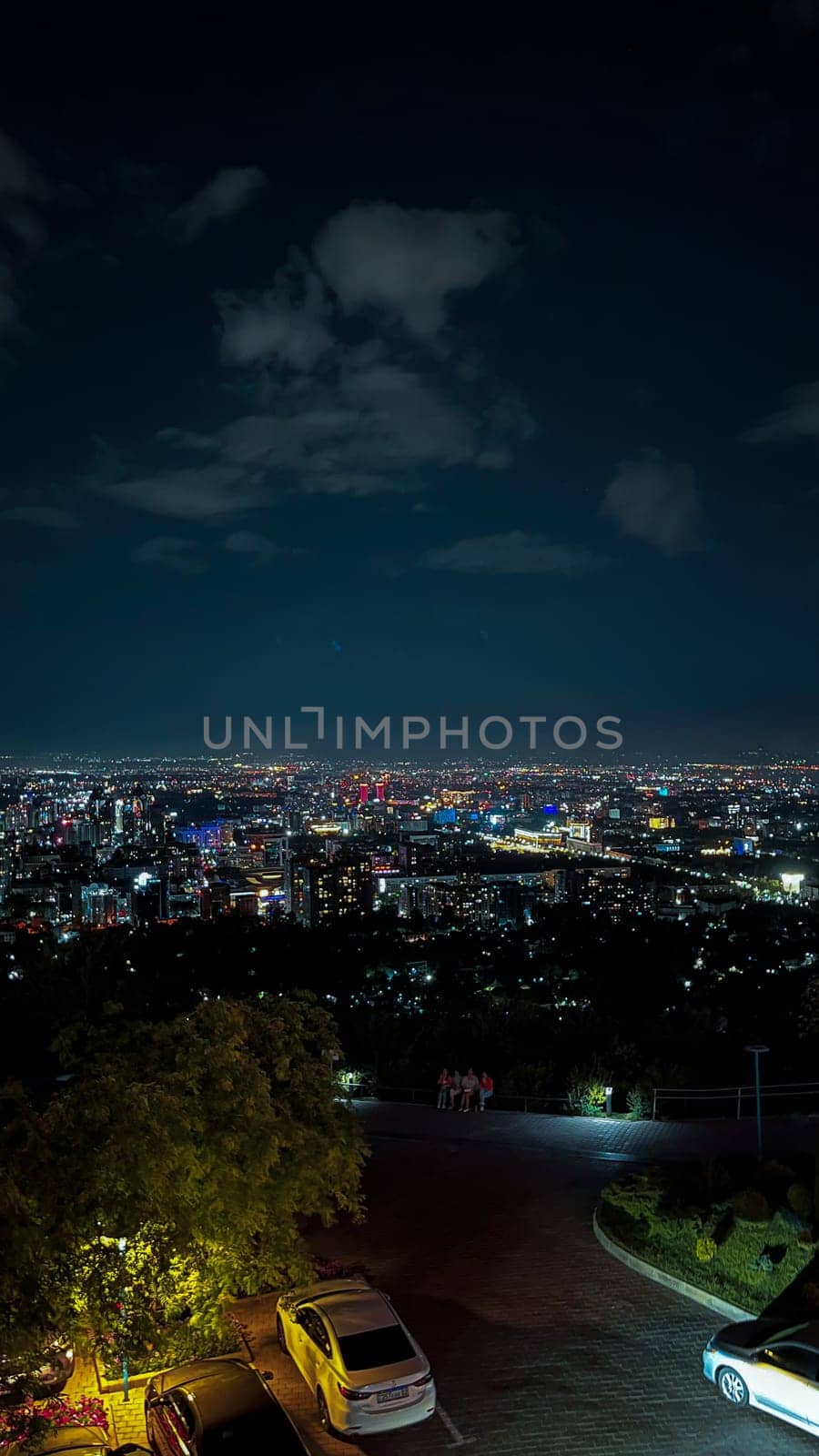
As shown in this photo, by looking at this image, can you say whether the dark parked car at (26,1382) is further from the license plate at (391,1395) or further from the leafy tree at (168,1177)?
the license plate at (391,1395)

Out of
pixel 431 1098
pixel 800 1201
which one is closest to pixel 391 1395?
pixel 800 1201

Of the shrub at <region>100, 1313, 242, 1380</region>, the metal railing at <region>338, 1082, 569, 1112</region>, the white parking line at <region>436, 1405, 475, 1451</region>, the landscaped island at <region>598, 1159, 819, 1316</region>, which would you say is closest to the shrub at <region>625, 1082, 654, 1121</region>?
the metal railing at <region>338, 1082, 569, 1112</region>

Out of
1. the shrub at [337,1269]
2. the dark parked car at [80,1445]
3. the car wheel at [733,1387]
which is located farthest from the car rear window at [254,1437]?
the car wheel at [733,1387]

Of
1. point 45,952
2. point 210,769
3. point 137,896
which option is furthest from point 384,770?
point 45,952

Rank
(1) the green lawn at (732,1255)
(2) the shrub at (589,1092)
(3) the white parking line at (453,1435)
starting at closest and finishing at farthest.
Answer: (3) the white parking line at (453,1435) < (1) the green lawn at (732,1255) < (2) the shrub at (589,1092)

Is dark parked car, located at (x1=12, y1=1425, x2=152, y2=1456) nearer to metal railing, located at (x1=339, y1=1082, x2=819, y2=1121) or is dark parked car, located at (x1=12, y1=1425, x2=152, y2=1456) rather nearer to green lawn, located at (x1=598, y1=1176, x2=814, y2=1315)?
green lawn, located at (x1=598, y1=1176, x2=814, y2=1315)

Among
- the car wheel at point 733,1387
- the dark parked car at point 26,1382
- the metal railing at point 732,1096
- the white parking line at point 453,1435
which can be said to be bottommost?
the metal railing at point 732,1096

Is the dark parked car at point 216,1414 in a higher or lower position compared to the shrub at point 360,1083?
higher

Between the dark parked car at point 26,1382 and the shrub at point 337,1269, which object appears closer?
the dark parked car at point 26,1382
